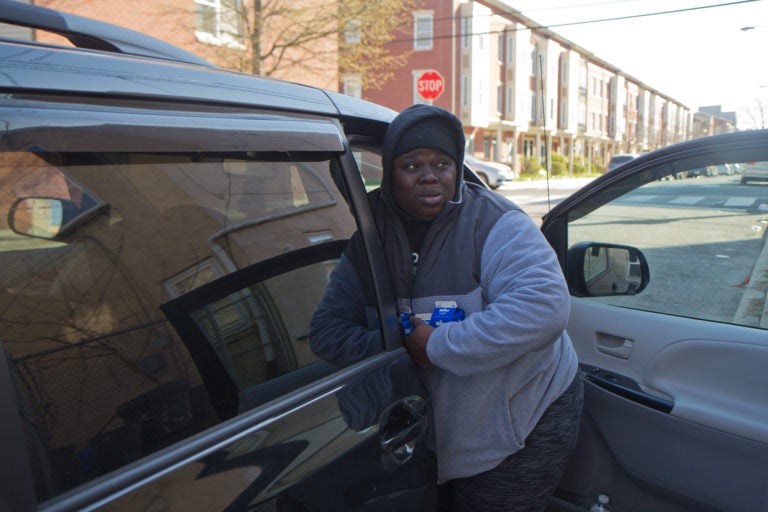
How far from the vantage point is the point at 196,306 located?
1.19 metres

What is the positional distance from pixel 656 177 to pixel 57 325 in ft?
6.57

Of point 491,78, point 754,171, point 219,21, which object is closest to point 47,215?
point 754,171

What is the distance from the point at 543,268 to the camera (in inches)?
61.8

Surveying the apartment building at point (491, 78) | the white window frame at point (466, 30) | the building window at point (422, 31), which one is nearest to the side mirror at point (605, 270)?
the apartment building at point (491, 78)

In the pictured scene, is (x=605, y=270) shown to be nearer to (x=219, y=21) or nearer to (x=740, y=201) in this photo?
(x=740, y=201)

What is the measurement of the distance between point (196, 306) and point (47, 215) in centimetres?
32

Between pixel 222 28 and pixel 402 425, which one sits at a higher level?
pixel 222 28

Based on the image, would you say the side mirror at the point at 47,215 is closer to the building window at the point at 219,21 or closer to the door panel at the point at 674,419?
the door panel at the point at 674,419

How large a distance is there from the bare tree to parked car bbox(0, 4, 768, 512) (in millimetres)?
13198

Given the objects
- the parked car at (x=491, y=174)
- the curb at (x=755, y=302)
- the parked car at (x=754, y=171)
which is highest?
the parked car at (x=491, y=174)

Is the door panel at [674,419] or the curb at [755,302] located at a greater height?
the curb at [755,302]

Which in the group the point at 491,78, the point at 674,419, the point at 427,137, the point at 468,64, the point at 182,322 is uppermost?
the point at 468,64

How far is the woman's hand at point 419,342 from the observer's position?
1.60 m

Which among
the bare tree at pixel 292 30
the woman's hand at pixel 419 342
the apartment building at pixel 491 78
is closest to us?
the woman's hand at pixel 419 342
